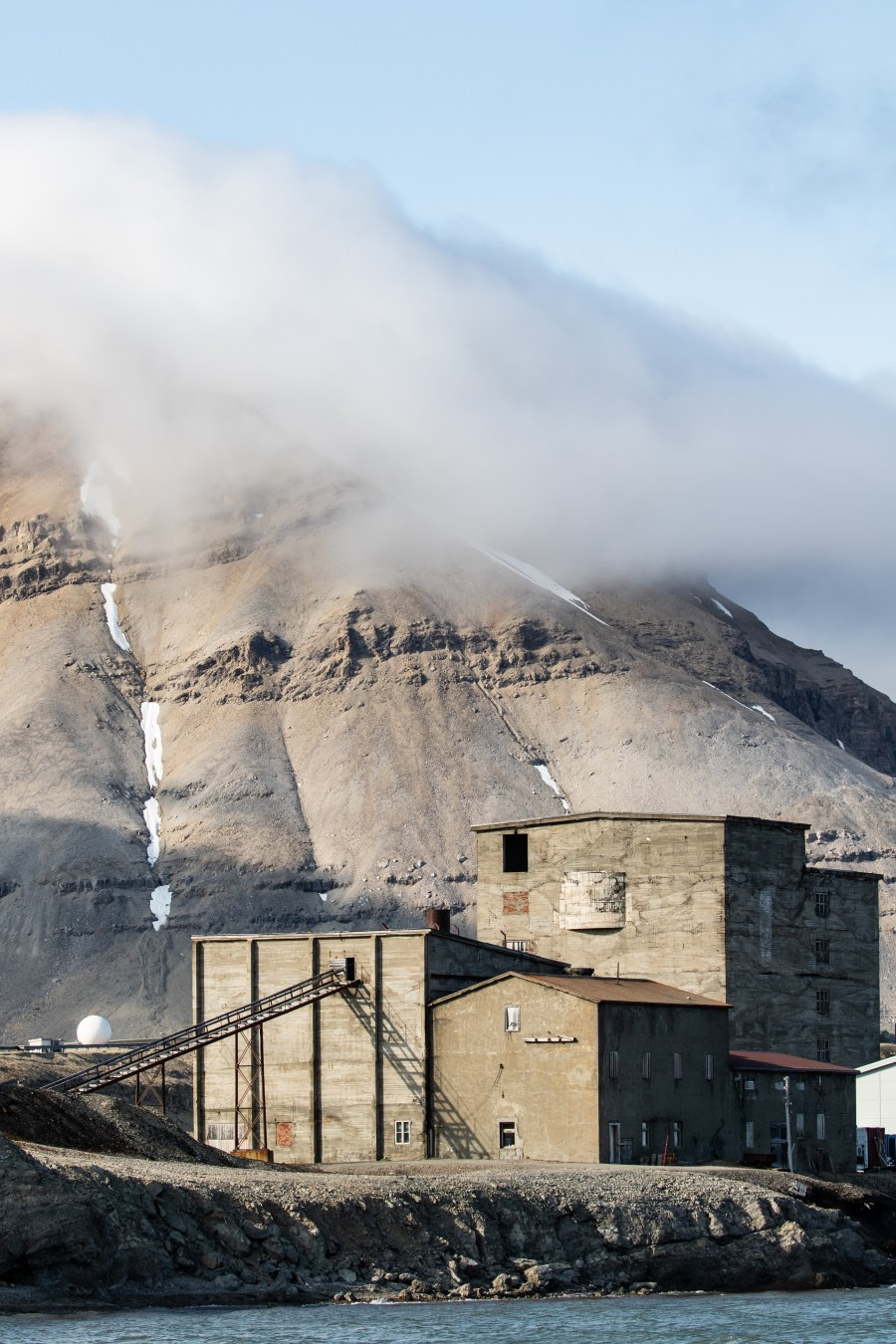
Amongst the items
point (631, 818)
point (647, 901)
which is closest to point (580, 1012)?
point (647, 901)

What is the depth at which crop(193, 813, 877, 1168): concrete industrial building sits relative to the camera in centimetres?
5953

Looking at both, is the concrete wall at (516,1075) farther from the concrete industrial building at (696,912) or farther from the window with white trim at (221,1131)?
the concrete industrial building at (696,912)

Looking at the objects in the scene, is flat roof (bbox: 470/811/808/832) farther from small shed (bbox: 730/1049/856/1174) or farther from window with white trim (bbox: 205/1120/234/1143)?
window with white trim (bbox: 205/1120/234/1143)

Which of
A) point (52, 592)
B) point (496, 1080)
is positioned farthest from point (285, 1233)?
point (52, 592)

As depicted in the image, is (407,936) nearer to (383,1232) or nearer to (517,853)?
(517,853)

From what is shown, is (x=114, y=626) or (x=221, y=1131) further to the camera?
(x=114, y=626)


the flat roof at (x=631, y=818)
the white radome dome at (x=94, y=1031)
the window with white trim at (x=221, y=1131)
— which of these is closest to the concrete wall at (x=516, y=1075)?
the window with white trim at (x=221, y=1131)

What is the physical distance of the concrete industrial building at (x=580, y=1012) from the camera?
59.5 m

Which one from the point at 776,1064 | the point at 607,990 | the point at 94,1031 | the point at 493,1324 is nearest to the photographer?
the point at 493,1324

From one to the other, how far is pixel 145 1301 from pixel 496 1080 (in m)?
22.9

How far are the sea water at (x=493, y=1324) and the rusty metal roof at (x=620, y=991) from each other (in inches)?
599

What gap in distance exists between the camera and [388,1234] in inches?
1704

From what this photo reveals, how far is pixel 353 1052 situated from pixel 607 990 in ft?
27.7

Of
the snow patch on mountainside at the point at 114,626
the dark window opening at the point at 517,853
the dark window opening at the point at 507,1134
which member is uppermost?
the snow patch on mountainside at the point at 114,626
